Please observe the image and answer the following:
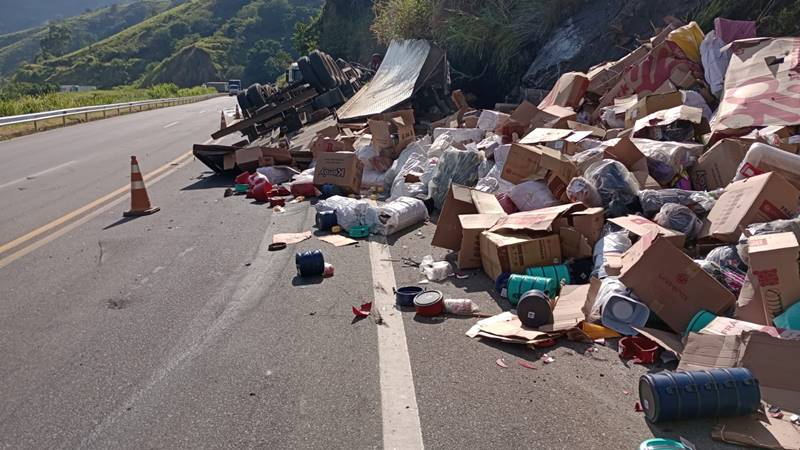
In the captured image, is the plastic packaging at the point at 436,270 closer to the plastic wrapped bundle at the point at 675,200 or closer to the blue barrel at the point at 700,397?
the plastic wrapped bundle at the point at 675,200

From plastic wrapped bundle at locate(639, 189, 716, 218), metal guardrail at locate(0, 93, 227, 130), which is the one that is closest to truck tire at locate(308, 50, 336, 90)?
metal guardrail at locate(0, 93, 227, 130)

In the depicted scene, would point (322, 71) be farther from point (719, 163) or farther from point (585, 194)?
point (719, 163)

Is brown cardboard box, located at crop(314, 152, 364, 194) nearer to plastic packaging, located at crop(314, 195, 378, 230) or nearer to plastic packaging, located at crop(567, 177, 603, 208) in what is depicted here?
plastic packaging, located at crop(314, 195, 378, 230)

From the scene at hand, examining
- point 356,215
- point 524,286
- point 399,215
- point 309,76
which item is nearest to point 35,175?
point 309,76

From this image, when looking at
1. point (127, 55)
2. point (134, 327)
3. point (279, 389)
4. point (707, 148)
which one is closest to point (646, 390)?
point (279, 389)

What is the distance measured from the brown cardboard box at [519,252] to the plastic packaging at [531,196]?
1070 millimetres

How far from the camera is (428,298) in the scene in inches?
185

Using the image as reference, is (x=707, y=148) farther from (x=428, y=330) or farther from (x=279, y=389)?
(x=279, y=389)

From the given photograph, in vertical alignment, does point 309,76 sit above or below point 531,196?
above

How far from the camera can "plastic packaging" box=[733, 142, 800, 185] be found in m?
5.26

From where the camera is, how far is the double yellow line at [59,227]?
22.3 ft

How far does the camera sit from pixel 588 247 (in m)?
5.36

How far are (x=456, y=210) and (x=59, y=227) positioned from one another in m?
4.95

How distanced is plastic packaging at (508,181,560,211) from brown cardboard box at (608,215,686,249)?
948 millimetres
